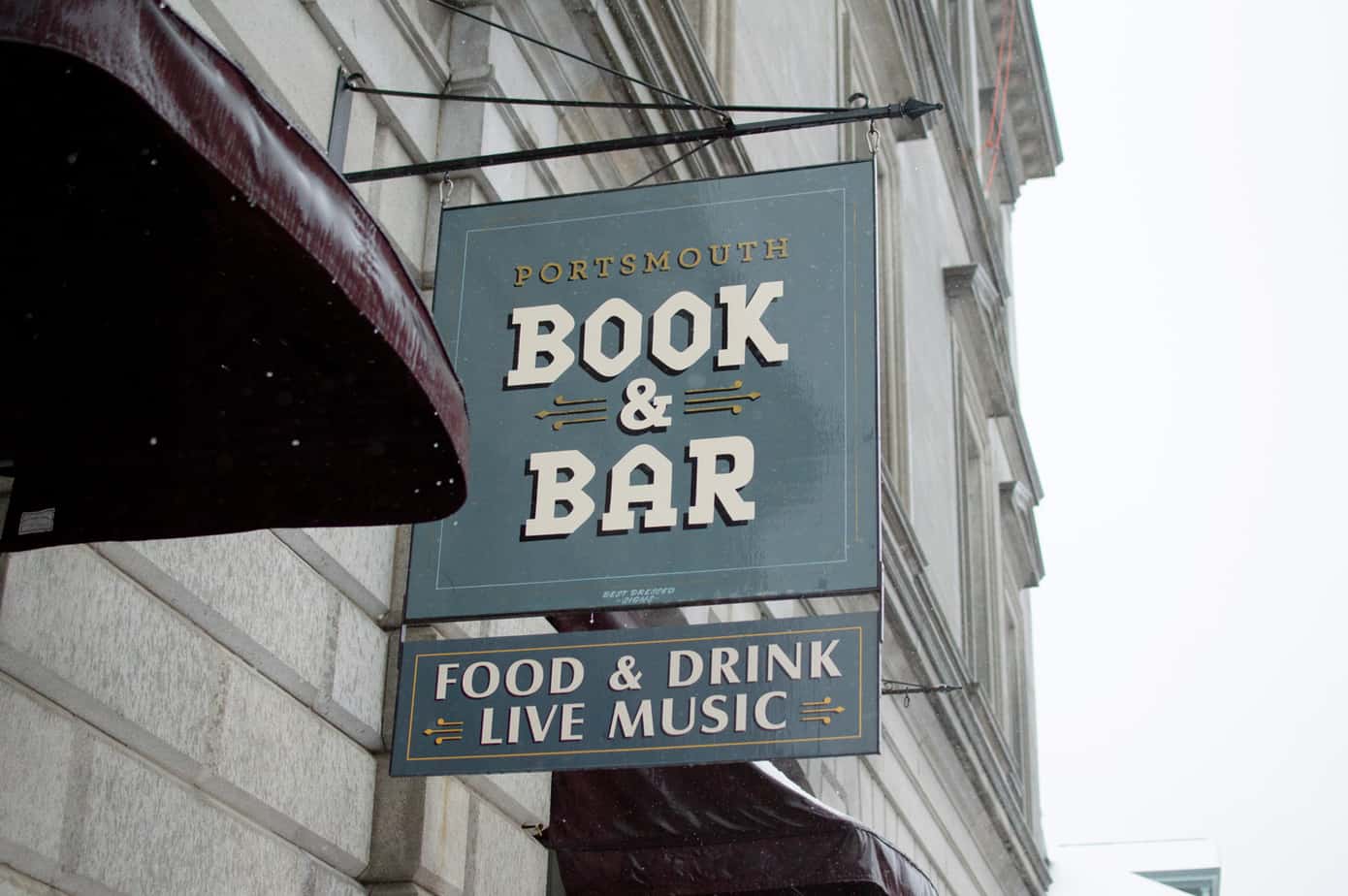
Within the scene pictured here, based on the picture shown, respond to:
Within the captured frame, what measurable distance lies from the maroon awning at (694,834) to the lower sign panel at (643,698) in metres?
1.59

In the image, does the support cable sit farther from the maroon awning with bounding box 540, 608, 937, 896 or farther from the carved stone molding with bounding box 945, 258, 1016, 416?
the carved stone molding with bounding box 945, 258, 1016, 416

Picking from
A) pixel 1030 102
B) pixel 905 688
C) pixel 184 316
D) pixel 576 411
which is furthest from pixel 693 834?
pixel 1030 102

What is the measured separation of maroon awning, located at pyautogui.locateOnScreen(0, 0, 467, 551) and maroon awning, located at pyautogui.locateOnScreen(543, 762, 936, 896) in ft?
10.6

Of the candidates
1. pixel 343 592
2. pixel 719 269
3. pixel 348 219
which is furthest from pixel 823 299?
pixel 348 219

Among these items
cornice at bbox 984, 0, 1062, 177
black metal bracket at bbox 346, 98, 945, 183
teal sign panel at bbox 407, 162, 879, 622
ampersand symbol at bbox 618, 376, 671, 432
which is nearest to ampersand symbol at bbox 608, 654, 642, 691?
teal sign panel at bbox 407, 162, 879, 622

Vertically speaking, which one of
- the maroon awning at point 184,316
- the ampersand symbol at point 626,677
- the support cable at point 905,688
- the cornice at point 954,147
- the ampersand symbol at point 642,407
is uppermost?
the cornice at point 954,147

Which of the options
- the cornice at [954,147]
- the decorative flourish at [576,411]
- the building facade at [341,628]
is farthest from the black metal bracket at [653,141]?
the cornice at [954,147]

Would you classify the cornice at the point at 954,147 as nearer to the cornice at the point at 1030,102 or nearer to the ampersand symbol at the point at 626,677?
the cornice at the point at 1030,102

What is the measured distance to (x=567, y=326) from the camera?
701 cm

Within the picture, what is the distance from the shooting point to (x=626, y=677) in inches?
255

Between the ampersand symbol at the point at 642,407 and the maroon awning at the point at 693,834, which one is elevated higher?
the ampersand symbol at the point at 642,407

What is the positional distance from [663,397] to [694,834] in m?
2.17

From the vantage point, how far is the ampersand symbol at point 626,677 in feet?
21.2

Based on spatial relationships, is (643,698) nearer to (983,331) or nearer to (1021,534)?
(983,331)
